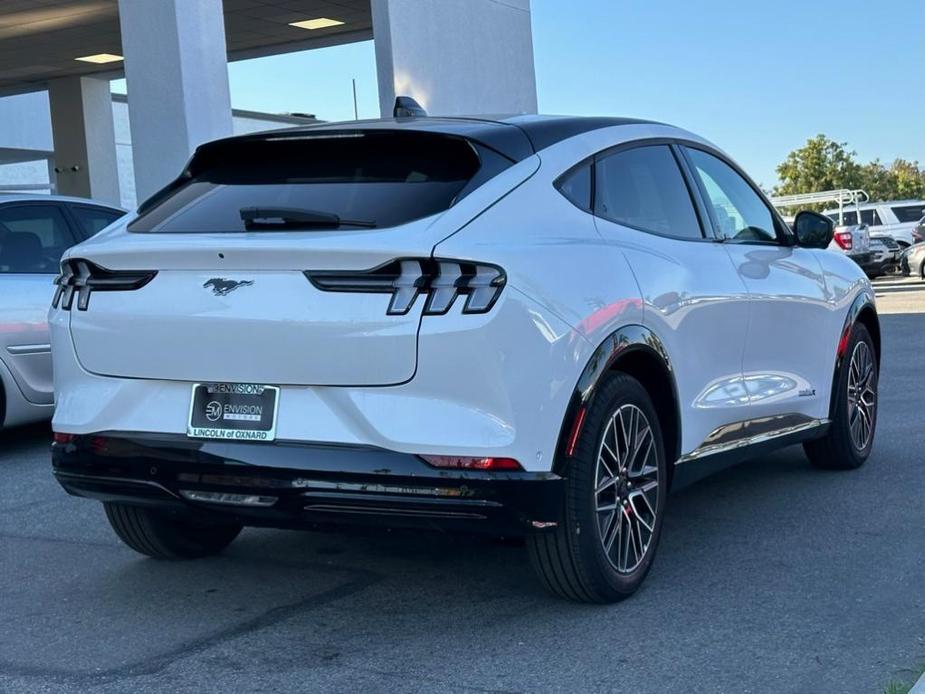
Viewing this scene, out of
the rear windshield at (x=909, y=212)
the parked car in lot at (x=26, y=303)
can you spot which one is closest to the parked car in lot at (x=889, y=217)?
the rear windshield at (x=909, y=212)

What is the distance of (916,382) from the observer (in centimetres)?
966

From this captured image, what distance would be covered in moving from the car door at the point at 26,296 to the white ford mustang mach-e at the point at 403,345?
10.3 feet

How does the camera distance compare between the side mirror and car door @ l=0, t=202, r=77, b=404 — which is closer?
the side mirror

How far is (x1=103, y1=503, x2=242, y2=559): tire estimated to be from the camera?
4.77m

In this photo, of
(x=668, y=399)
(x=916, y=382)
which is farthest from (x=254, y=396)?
(x=916, y=382)

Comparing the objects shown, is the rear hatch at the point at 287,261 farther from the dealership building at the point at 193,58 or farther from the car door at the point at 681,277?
the dealership building at the point at 193,58

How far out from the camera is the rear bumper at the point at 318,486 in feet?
12.1

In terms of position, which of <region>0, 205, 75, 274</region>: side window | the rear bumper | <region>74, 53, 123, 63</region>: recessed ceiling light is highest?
<region>74, 53, 123, 63</region>: recessed ceiling light

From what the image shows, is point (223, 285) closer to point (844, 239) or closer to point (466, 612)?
point (466, 612)

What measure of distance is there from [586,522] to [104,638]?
161 centimetres

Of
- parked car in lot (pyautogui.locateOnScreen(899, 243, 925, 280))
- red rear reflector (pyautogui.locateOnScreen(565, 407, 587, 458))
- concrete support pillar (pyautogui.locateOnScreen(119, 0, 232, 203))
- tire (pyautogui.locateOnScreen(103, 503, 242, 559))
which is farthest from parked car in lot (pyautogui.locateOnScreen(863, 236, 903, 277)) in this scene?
red rear reflector (pyautogui.locateOnScreen(565, 407, 587, 458))

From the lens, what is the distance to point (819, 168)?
3280 inches

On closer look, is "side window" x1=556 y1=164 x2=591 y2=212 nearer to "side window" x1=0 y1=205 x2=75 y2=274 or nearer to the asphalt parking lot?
the asphalt parking lot

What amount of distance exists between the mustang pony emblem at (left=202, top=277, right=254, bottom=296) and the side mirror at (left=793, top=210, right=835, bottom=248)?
311 cm
